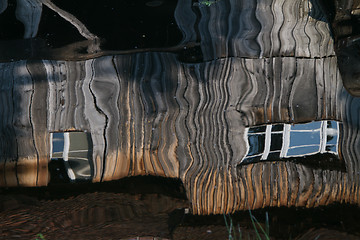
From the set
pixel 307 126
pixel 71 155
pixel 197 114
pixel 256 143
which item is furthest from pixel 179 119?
pixel 307 126

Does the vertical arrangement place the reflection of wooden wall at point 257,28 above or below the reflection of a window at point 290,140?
above

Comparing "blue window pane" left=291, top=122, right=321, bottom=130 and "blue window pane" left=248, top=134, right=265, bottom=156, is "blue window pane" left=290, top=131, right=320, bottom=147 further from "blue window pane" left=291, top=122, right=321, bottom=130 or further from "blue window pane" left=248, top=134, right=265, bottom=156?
"blue window pane" left=248, top=134, right=265, bottom=156

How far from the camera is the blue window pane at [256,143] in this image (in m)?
1.63

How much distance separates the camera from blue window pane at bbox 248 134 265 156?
163cm

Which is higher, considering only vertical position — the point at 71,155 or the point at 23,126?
the point at 23,126

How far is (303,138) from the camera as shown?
1646mm

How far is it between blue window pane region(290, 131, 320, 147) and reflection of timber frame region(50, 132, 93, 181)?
94cm

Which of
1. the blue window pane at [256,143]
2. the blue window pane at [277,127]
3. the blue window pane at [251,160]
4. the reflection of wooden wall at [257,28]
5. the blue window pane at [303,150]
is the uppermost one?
the reflection of wooden wall at [257,28]

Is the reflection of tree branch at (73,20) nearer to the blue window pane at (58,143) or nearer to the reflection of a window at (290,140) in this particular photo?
the blue window pane at (58,143)

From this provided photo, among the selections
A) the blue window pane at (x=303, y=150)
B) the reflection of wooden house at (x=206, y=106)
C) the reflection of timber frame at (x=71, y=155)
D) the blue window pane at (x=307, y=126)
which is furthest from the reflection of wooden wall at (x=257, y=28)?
the reflection of timber frame at (x=71, y=155)

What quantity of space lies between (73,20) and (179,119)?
65cm

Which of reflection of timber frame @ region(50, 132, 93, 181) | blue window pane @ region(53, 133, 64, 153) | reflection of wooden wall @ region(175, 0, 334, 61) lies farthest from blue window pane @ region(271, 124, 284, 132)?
blue window pane @ region(53, 133, 64, 153)

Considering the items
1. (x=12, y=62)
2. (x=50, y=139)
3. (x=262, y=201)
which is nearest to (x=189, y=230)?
(x=262, y=201)

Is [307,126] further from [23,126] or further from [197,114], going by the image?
[23,126]
